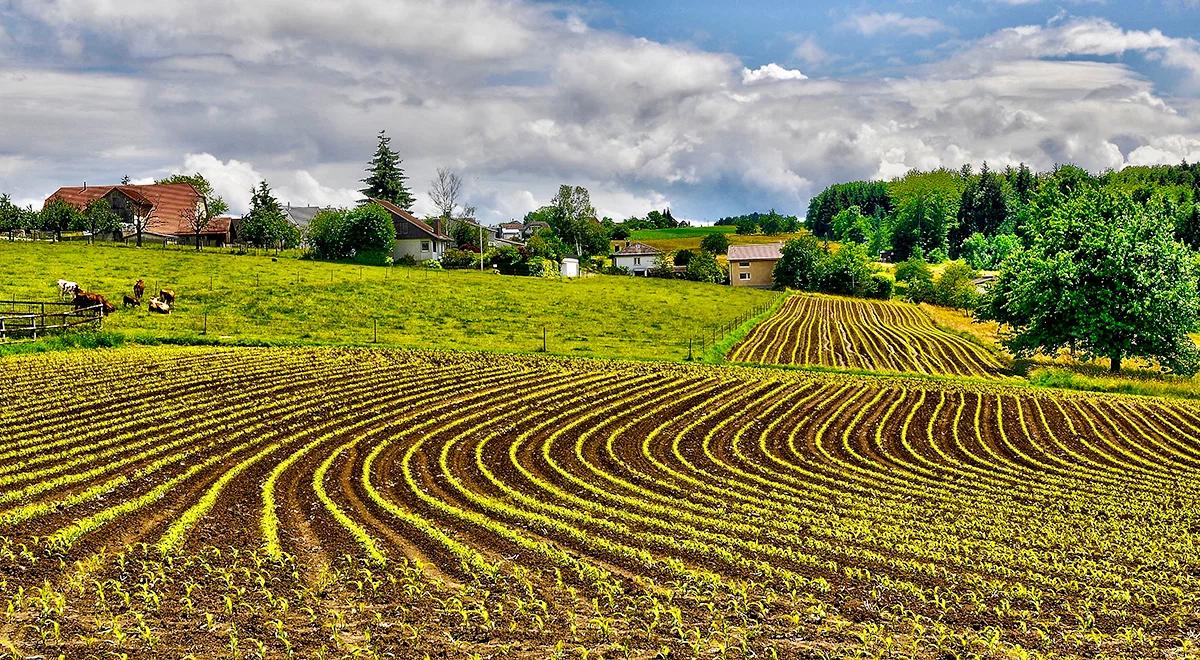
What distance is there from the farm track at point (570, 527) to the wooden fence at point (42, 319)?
37.9ft

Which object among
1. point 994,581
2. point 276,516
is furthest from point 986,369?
point 276,516

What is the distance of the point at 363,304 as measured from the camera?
52.9 m

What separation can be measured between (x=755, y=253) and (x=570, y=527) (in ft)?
381

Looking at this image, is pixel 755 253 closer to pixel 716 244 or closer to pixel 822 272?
pixel 822 272

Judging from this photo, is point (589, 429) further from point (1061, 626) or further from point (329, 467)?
point (1061, 626)

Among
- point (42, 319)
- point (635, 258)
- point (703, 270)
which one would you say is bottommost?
point (42, 319)

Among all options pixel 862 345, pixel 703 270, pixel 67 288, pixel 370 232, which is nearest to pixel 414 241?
pixel 370 232

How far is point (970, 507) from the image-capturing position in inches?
654

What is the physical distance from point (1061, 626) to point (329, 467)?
1262 cm

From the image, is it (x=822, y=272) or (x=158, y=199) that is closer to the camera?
(x=158, y=199)

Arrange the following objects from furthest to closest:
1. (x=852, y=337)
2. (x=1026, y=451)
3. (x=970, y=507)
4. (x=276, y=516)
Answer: (x=852, y=337), (x=1026, y=451), (x=970, y=507), (x=276, y=516)

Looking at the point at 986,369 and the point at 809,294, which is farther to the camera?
the point at 809,294

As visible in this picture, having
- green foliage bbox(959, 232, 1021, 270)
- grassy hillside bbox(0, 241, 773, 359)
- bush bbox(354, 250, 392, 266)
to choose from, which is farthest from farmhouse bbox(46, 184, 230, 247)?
green foliage bbox(959, 232, 1021, 270)

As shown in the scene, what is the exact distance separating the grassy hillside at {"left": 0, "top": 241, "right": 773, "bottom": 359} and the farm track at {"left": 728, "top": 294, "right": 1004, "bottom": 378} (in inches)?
151
